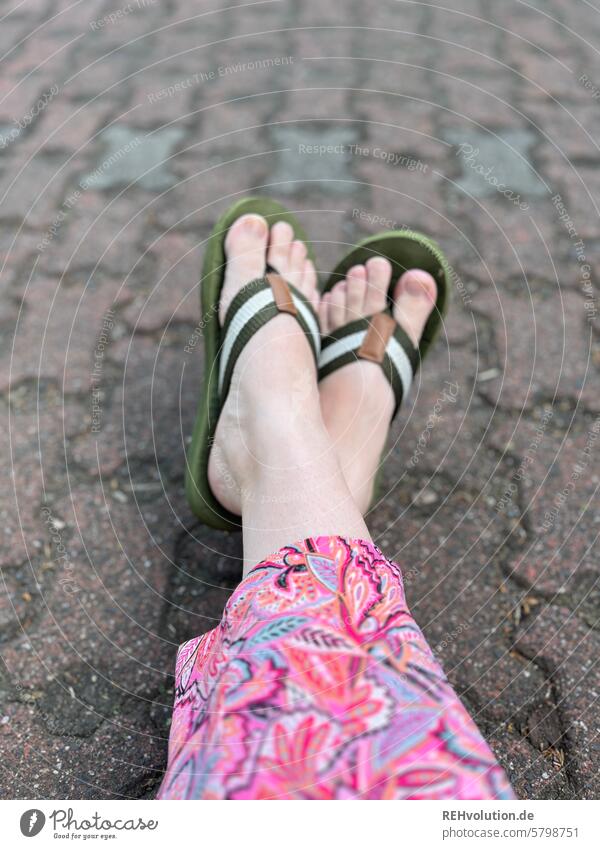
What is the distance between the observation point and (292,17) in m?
2.01

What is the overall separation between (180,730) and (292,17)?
192 cm

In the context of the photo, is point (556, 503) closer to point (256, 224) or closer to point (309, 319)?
point (309, 319)

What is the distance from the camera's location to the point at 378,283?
1250mm

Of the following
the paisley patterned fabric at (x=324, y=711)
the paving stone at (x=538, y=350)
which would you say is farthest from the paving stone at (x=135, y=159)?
the paisley patterned fabric at (x=324, y=711)

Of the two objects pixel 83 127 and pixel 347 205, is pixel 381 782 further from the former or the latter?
pixel 83 127
